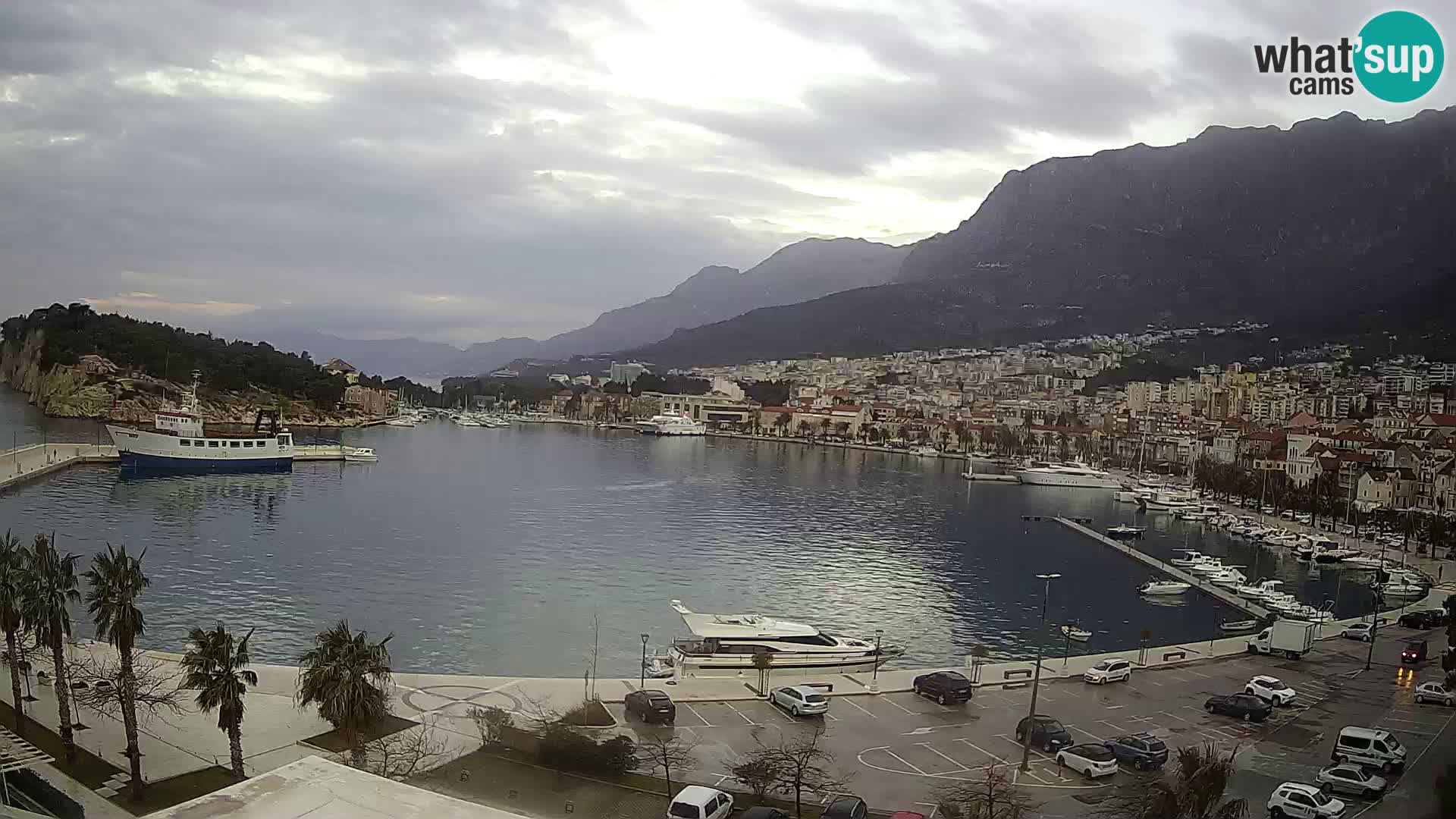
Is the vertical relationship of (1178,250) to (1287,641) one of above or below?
above

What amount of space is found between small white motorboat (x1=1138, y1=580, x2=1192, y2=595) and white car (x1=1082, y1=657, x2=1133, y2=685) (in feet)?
27.2

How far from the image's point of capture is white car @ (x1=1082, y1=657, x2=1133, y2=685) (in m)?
10.9

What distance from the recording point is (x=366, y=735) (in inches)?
302

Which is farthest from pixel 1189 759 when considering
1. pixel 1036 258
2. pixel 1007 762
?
pixel 1036 258

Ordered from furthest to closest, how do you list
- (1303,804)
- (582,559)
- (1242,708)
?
(582,559) < (1242,708) < (1303,804)

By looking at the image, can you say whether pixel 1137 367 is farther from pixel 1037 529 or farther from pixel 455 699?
pixel 455 699

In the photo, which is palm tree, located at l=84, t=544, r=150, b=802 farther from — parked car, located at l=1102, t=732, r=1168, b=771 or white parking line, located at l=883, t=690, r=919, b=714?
parked car, located at l=1102, t=732, r=1168, b=771

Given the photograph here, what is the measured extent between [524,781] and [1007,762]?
4056 millimetres

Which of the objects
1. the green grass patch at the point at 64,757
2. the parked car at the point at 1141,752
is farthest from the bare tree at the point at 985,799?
the green grass patch at the point at 64,757

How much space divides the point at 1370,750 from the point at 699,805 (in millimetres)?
6032

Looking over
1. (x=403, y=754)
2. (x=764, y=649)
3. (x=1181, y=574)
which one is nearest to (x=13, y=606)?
(x=403, y=754)

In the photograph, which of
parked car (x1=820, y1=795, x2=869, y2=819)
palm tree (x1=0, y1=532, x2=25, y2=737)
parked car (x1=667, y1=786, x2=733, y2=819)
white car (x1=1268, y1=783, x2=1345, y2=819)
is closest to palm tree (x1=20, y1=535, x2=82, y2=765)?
palm tree (x1=0, y1=532, x2=25, y2=737)

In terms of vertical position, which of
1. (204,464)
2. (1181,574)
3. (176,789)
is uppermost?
(204,464)

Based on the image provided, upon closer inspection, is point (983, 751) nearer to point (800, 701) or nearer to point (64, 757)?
point (800, 701)
